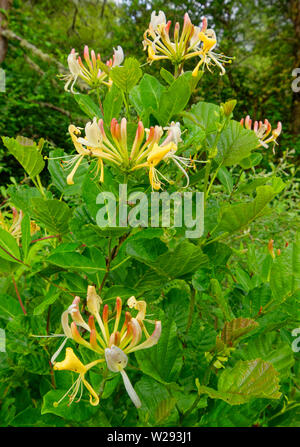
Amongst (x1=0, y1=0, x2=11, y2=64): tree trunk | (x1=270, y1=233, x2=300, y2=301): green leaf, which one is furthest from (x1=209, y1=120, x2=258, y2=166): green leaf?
(x1=0, y1=0, x2=11, y2=64): tree trunk

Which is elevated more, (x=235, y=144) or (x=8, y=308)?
(x=235, y=144)

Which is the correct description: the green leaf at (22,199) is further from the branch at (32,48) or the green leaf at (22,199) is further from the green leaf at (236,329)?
the branch at (32,48)

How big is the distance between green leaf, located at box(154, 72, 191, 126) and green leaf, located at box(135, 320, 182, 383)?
24 cm

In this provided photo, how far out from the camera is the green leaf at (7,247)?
1.21 feet

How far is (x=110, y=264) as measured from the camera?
0.38 m

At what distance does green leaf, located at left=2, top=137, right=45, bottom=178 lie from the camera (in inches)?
15.3

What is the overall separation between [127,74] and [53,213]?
0.63ft

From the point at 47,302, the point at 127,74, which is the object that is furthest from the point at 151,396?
the point at 127,74

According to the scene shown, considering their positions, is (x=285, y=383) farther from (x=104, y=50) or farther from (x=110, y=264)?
(x=104, y=50)

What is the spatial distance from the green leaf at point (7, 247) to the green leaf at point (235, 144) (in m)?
0.26

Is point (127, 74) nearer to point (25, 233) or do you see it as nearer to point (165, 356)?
point (25, 233)

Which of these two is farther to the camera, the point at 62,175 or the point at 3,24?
the point at 3,24

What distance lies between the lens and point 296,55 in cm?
394
